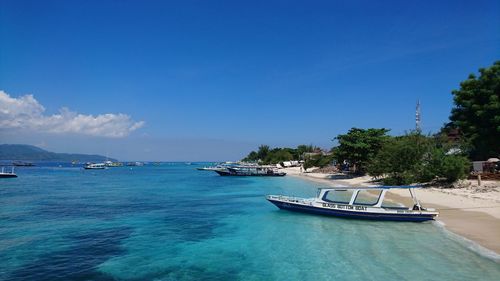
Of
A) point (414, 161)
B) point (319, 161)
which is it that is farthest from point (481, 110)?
point (319, 161)

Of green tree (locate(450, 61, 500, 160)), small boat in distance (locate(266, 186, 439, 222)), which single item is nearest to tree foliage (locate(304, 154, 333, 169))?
green tree (locate(450, 61, 500, 160))

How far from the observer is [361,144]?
66.9 m

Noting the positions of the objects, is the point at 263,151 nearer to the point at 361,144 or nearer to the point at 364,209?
the point at 361,144

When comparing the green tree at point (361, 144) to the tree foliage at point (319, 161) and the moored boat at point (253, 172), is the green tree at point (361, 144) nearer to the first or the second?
the moored boat at point (253, 172)

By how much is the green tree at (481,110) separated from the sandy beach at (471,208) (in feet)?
27.4

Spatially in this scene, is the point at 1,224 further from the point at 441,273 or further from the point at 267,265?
the point at 441,273

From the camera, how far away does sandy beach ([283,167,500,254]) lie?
19.5 metres

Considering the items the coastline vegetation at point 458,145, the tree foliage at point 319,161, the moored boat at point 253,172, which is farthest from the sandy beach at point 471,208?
the tree foliage at point 319,161

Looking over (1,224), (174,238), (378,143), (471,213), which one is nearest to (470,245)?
(471,213)

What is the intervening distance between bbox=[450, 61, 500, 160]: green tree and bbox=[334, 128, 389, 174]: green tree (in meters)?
20.5

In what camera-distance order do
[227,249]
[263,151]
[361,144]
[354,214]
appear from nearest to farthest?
[227,249]
[354,214]
[361,144]
[263,151]

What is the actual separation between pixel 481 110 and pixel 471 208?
19.5 meters

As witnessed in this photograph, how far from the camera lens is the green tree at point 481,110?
41.1 m

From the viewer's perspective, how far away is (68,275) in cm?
1436
